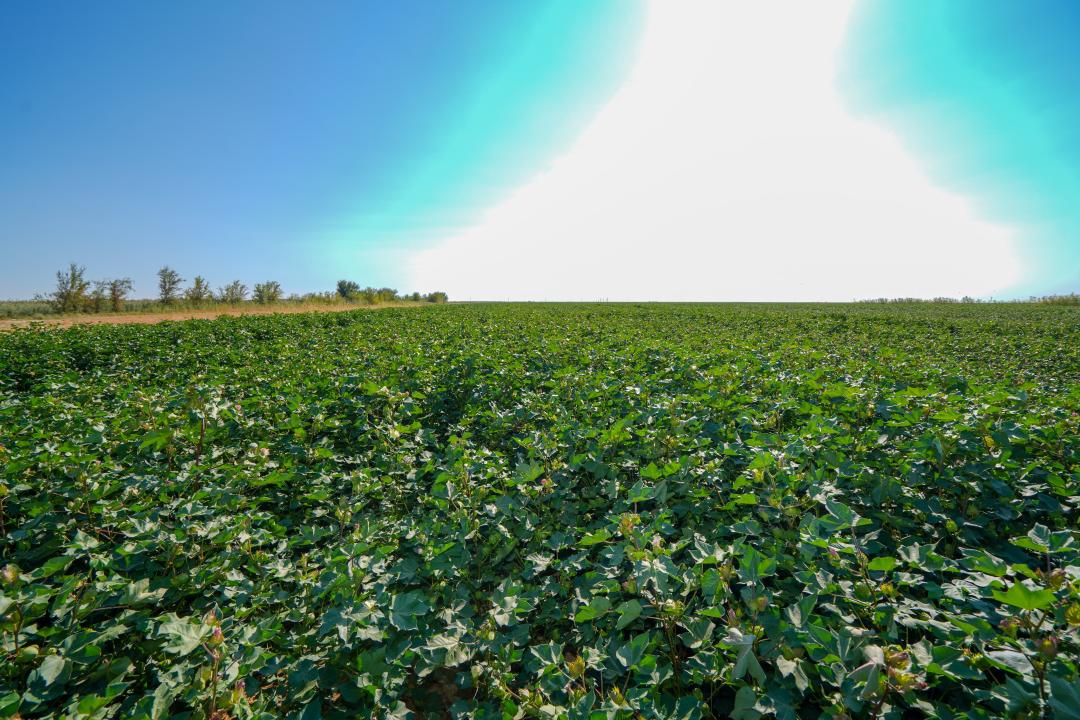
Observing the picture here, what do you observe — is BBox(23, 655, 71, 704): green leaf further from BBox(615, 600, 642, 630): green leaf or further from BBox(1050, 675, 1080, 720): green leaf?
BBox(1050, 675, 1080, 720): green leaf

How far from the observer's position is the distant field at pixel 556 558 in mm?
1664

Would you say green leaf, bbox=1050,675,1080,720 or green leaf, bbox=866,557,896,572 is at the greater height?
green leaf, bbox=866,557,896,572

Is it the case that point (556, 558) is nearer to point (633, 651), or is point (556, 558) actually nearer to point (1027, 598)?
point (633, 651)

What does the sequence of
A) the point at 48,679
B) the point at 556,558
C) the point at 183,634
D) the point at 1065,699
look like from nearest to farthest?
the point at 1065,699
the point at 48,679
the point at 183,634
the point at 556,558

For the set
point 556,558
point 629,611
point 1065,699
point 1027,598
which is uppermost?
point 1027,598

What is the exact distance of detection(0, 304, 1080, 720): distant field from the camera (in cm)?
166

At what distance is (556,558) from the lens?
2846 millimetres

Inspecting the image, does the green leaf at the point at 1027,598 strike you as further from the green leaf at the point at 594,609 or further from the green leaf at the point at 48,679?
the green leaf at the point at 48,679

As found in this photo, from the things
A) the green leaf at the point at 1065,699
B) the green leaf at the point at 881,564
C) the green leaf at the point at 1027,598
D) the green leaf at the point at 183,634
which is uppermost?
the green leaf at the point at 1027,598

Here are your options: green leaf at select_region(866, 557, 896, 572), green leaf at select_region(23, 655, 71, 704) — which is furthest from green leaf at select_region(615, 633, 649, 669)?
green leaf at select_region(23, 655, 71, 704)

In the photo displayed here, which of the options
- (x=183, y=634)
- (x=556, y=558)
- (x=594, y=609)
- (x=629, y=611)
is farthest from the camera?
(x=556, y=558)

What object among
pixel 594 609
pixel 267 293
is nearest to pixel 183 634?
pixel 594 609

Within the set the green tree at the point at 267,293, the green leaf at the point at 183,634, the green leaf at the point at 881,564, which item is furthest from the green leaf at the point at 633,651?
the green tree at the point at 267,293

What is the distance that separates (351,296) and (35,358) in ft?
128
